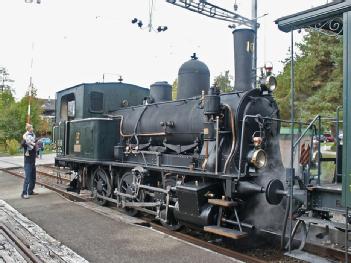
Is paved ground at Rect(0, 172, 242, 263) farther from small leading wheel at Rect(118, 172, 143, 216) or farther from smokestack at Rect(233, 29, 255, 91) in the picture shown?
smokestack at Rect(233, 29, 255, 91)

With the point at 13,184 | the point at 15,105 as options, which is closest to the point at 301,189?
the point at 13,184

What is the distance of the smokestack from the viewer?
270 inches

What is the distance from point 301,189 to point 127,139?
193 inches

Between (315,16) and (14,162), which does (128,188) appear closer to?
(315,16)

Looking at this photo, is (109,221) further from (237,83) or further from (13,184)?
(13,184)

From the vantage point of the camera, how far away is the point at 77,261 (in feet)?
16.3

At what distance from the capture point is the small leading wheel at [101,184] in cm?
948

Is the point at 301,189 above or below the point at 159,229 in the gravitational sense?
above

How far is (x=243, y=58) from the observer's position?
6863mm

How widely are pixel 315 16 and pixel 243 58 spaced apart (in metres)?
2.27

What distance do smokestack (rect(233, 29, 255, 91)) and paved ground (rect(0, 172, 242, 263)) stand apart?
2.97 meters

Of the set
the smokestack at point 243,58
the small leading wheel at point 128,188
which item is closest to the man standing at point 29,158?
the small leading wheel at point 128,188

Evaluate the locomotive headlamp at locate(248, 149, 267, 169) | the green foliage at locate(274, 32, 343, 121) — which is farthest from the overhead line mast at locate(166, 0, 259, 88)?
the locomotive headlamp at locate(248, 149, 267, 169)

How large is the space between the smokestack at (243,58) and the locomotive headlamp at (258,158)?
1.26 meters
